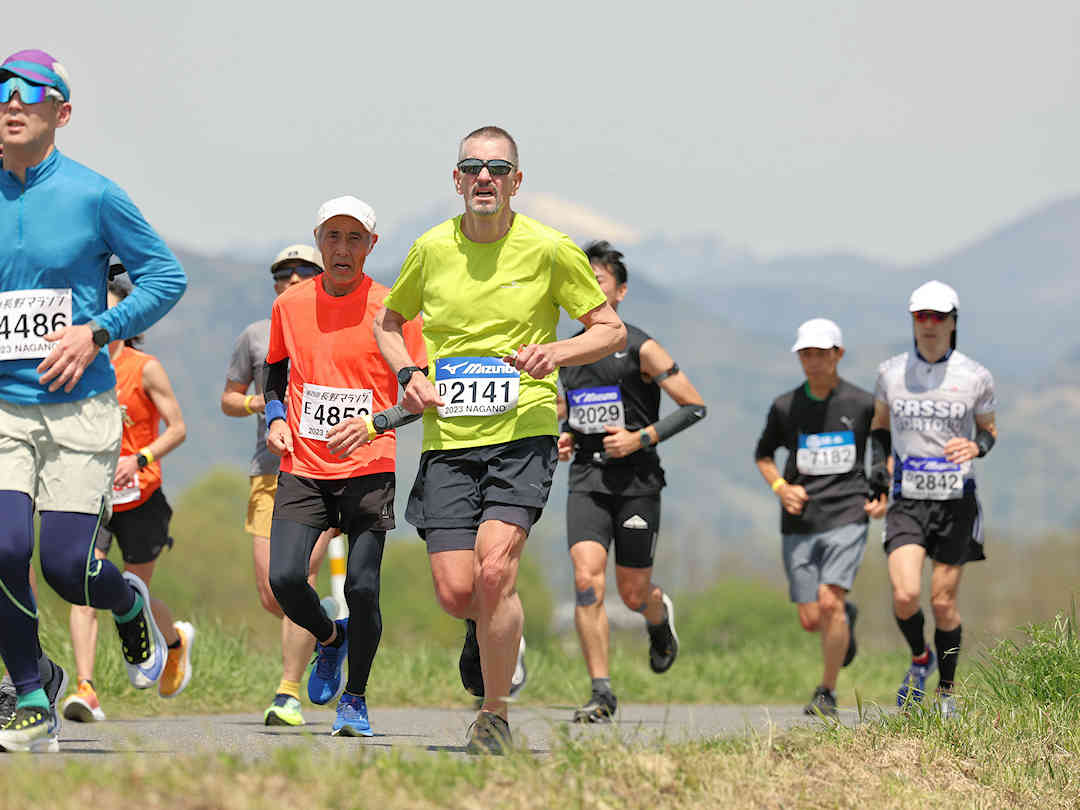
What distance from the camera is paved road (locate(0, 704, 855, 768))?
5.55 m

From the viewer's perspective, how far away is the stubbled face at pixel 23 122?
20.6ft

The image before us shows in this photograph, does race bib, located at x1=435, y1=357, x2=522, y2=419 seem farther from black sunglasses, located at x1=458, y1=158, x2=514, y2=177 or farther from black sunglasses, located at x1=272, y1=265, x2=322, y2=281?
black sunglasses, located at x1=272, y1=265, x2=322, y2=281

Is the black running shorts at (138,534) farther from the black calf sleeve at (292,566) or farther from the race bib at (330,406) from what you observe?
the race bib at (330,406)

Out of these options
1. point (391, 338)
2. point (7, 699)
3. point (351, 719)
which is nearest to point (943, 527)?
point (351, 719)

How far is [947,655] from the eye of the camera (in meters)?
9.90

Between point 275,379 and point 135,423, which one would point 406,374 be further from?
point 135,423

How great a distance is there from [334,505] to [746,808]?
11.1ft

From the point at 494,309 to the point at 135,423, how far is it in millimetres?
4048

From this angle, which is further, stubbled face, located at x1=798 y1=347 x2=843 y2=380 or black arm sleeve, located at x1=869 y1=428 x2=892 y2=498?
stubbled face, located at x1=798 y1=347 x2=843 y2=380

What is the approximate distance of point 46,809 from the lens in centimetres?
418

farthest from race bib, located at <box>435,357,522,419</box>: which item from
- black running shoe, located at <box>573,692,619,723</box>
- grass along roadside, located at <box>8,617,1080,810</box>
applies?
black running shoe, located at <box>573,692,619,723</box>

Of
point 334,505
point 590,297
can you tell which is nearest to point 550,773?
point 590,297

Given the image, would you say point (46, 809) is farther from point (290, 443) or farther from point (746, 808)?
point (290, 443)

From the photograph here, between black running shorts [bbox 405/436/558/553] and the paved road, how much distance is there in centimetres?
83
